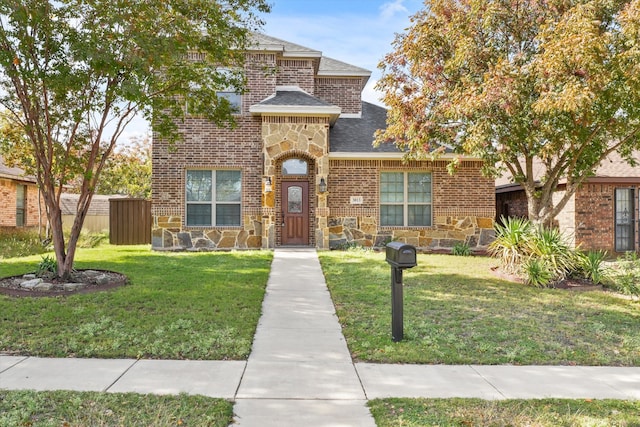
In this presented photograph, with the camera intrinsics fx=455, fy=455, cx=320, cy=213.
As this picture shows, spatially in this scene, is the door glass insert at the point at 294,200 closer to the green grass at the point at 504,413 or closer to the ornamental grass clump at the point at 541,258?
the ornamental grass clump at the point at 541,258

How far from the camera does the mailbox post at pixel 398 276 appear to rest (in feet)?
16.9

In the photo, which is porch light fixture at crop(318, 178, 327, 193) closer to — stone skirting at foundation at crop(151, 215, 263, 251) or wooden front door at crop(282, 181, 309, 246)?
wooden front door at crop(282, 181, 309, 246)

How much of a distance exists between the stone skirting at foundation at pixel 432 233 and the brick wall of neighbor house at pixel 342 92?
178 inches

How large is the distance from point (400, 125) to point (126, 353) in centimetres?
893

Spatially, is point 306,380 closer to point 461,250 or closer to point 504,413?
point 504,413

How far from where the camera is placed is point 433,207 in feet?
48.4

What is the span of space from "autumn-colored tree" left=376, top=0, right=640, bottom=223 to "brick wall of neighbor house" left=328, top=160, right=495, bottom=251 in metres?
2.15

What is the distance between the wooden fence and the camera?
16.8 metres

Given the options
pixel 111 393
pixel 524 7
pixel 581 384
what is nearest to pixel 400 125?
pixel 524 7

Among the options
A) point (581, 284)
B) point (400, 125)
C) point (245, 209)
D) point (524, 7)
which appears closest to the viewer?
point (581, 284)

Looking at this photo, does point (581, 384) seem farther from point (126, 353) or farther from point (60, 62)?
point (60, 62)

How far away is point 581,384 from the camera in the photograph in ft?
13.8

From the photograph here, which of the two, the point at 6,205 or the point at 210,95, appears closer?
the point at 210,95

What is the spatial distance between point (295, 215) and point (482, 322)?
904 centimetres
